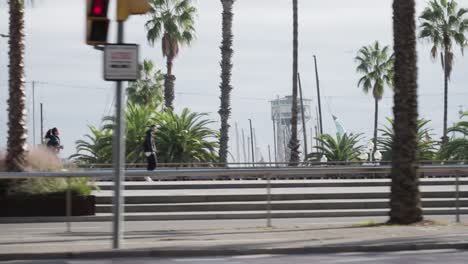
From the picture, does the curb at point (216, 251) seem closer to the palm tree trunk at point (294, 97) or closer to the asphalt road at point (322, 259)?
the asphalt road at point (322, 259)

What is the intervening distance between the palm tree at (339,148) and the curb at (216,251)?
47944mm

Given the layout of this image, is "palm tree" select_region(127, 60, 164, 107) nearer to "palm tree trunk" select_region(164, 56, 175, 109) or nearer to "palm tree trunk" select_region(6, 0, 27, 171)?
"palm tree trunk" select_region(164, 56, 175, 109)

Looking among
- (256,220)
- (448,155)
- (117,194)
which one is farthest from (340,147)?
(117,194)

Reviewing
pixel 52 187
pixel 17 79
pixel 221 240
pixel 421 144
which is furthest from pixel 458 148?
pixel 221 240

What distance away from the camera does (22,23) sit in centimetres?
2780

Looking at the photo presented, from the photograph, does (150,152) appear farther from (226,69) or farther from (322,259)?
(322,259)

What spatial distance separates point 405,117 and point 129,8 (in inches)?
254

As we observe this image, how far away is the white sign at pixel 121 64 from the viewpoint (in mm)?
13609

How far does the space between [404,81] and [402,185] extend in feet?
5.75

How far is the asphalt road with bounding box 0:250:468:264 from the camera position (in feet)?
42.7

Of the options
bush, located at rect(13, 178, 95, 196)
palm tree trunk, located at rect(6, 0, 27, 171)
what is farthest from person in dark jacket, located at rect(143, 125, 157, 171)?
bush, located at rect(13, 178, 95, 196)

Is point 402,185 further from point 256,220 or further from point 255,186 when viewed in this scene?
point 255,186

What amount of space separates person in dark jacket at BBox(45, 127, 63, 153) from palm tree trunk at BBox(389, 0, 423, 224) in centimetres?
1615

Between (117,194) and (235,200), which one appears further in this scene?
(235,200)
